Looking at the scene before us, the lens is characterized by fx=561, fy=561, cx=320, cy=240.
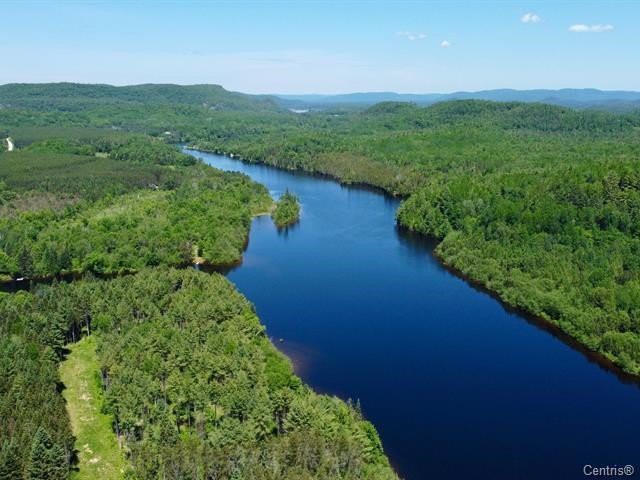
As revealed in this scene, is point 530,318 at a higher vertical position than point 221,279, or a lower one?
lower

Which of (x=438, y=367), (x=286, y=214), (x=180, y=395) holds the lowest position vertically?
(x=438, y=367)

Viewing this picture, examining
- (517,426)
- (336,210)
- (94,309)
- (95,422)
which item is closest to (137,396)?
(95,422)

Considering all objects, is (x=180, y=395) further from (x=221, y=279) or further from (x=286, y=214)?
(x=286, y=214)

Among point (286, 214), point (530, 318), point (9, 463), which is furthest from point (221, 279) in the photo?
point (286, 214)

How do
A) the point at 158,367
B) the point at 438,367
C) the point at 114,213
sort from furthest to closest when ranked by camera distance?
the point at 114,213 → the point at 438,367 → the point at 158,367

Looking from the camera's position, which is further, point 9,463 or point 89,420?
point 89,420

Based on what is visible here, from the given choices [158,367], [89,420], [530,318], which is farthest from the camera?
[530,318]

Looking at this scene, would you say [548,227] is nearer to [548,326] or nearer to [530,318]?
[530,318]

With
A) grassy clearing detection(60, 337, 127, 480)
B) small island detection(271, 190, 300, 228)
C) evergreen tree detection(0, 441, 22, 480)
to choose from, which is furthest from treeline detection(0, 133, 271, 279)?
evergreen tree detection(0, 441, 22, 480)
